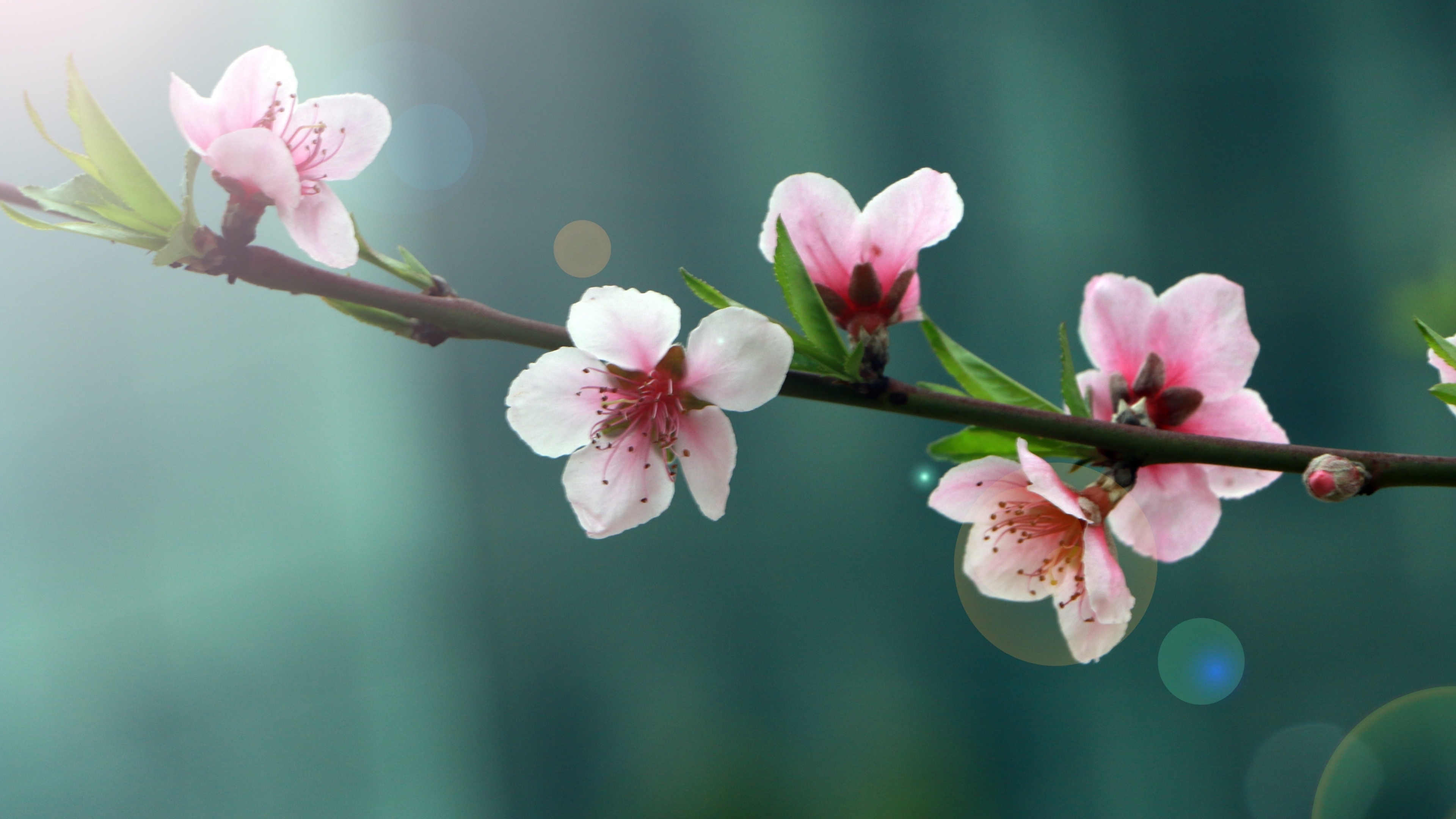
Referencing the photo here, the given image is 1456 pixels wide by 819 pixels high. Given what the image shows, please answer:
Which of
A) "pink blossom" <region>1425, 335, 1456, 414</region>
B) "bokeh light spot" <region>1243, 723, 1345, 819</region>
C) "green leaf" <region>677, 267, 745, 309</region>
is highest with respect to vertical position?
"green leaf" <region>677, 267, 745, 309</region>

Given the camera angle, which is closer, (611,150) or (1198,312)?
(1198,312)

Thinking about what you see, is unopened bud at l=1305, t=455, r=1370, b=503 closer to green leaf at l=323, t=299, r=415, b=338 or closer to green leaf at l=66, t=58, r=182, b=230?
green leaf at l=323, t=299, r=415, b=338

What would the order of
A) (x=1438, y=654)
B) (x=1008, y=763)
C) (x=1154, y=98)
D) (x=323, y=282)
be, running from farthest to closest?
(x=1154, y=98) < (x=1008, y=763) < (x=1438, y=654) < (x=323, y=282)

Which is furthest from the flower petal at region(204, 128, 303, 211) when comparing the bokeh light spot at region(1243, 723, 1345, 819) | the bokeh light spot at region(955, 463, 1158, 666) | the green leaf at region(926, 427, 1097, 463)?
the bokeh light spot at region(1243, 723, 1345, 819)

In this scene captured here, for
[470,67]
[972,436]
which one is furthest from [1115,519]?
[470,67]

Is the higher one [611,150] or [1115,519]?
[611,150]

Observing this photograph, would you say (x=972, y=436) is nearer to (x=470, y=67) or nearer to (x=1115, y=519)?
(x=1115, y=519)

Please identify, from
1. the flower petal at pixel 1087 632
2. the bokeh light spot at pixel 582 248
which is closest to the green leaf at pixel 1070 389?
the flower petal at pixel 1087 632
